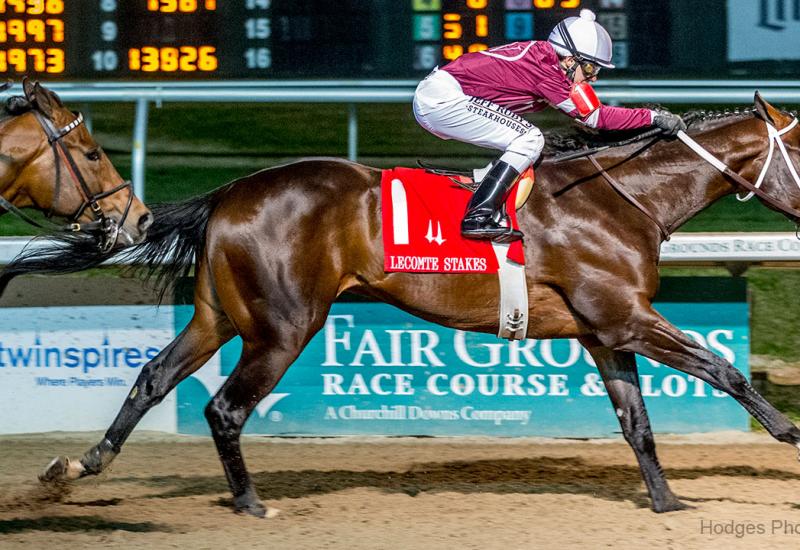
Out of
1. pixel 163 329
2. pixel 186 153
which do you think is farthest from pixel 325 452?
pixel 186 153

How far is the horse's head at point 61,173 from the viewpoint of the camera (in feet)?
14.9

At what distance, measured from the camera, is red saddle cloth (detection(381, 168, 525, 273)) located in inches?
194

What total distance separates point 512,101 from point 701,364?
1380mm

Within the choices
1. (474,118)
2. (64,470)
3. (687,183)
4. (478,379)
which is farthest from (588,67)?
(64,470)

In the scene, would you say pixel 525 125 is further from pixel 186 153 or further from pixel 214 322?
pixel 186 153

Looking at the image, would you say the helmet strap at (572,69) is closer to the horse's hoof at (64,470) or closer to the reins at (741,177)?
the reins at (741,177)

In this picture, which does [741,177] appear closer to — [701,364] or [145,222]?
[701,364]

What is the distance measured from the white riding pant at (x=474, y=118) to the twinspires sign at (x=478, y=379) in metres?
1.63

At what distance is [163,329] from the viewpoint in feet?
21.2

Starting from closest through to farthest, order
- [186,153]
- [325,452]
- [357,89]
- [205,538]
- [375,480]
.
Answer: [205,538], [375,480], [325,452], [357,89], [186,153]

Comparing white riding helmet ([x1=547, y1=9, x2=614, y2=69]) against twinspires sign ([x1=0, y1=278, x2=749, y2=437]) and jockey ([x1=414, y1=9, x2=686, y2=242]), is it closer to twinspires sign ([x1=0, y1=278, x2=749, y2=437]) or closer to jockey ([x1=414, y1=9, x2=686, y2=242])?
jockey ([x1=414, y1=9, x2=686, y2=242])

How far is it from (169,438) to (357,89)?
90.8 inches

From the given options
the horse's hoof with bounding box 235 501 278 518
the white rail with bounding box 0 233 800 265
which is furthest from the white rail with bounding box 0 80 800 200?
the horse's hoof with bounding box 235 501 278 518

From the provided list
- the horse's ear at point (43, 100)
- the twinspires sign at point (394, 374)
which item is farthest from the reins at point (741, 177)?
the horse's ear at point (43, 100)
